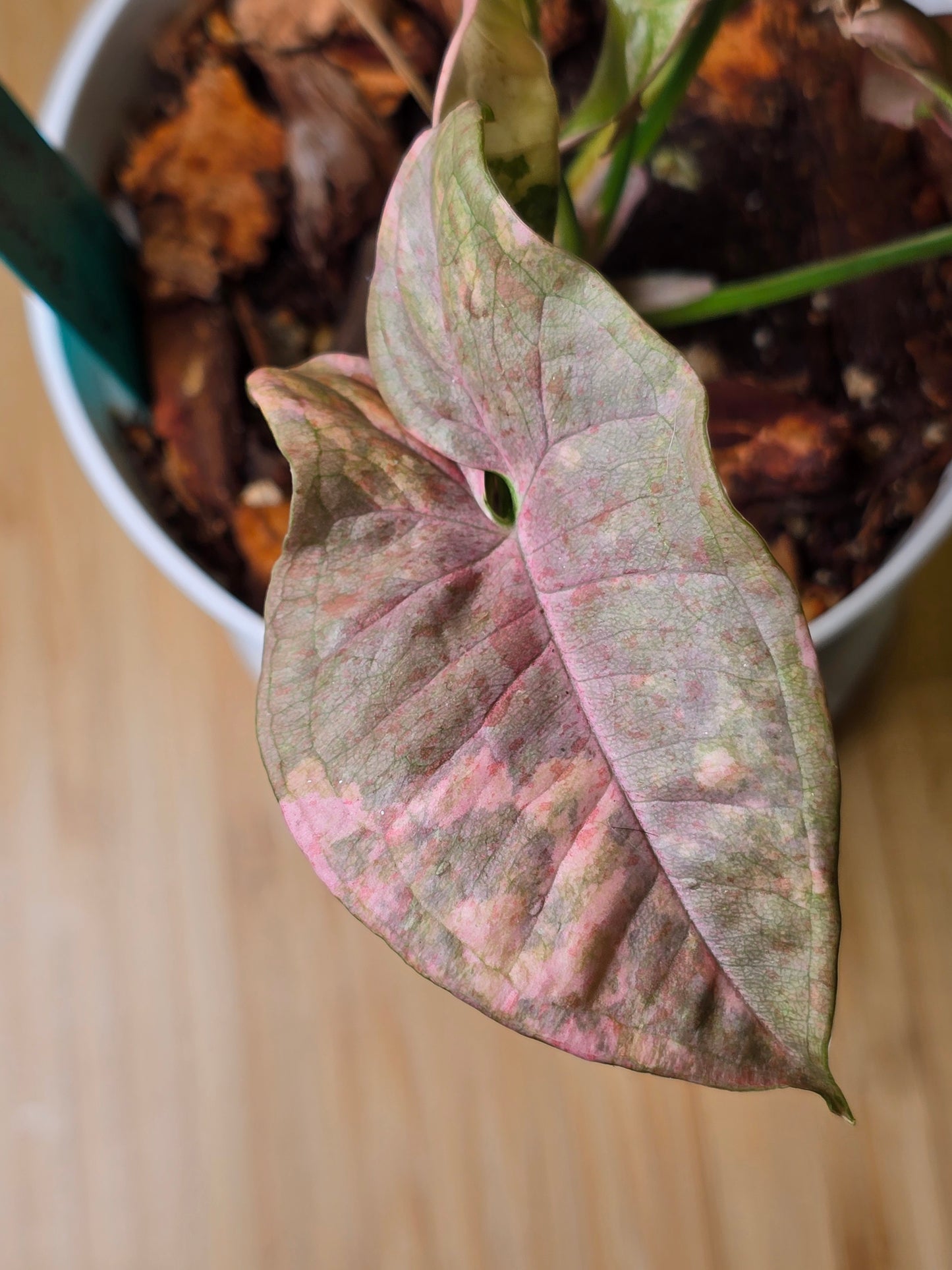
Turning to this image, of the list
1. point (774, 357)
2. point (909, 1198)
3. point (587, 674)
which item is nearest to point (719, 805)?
point (587, 674)

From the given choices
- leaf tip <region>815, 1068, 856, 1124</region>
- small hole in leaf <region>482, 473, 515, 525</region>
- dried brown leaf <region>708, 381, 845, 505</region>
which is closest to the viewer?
leaf tip <region>815, 1068, 856, 1124</region>

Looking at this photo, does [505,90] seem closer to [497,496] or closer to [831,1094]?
[497,496]

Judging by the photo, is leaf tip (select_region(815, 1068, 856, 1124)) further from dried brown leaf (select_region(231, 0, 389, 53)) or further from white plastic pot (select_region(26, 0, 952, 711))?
dried brown leaf (select_region(231, 0, 389, 53))

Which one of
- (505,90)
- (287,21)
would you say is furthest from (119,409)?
(505,90)

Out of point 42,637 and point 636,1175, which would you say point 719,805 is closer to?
point 636,1175

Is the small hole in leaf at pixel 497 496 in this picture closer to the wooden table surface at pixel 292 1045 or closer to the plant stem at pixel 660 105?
the plant stem at pixel 660 105

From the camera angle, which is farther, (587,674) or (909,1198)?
(909,1198)

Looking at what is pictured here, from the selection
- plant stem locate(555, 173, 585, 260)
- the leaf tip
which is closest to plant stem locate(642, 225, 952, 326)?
plant stem locate(555, 173, 585, 260)
